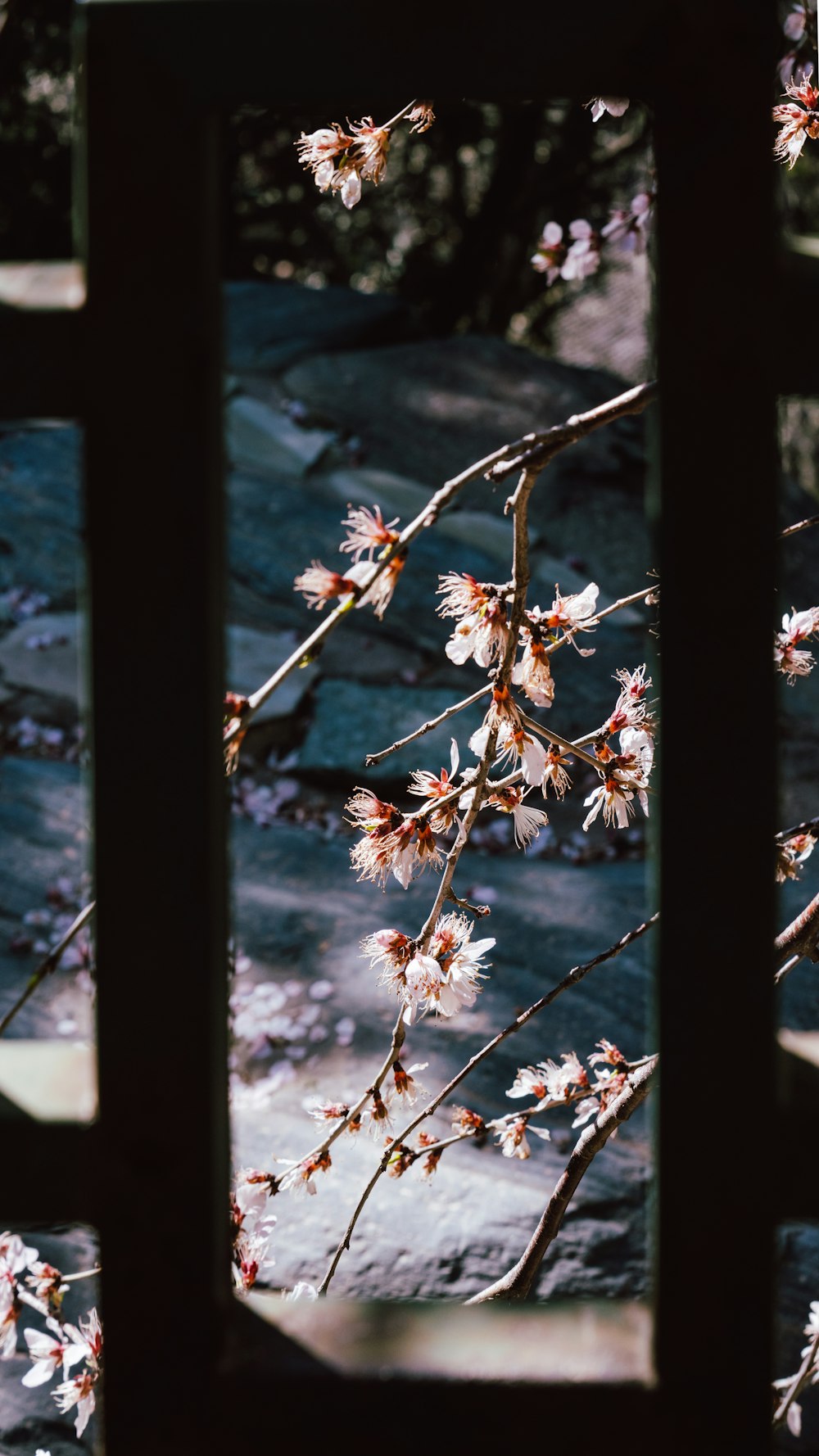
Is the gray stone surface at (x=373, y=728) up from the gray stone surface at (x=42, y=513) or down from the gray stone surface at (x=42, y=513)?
down

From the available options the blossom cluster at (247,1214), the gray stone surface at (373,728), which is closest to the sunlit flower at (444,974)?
the blossom cluster at (247,1214)

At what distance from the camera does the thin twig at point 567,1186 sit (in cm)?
99

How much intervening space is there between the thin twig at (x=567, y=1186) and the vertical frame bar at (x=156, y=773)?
0.47 meters

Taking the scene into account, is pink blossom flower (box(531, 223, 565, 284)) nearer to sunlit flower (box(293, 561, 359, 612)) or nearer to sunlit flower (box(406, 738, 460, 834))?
sunlit flower (box(406, 738, 460, 834))

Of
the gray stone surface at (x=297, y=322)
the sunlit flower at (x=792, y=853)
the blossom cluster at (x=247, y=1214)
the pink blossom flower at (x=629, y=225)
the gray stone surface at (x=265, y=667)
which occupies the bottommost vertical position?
the blossom cluster at (x=247, y=1214)

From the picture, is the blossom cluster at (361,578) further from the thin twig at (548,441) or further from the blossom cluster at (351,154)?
the blossom cluster at (351,154)

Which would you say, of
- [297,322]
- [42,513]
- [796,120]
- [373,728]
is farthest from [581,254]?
[297,322]

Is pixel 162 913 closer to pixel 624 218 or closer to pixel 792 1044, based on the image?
pixel 792 1044

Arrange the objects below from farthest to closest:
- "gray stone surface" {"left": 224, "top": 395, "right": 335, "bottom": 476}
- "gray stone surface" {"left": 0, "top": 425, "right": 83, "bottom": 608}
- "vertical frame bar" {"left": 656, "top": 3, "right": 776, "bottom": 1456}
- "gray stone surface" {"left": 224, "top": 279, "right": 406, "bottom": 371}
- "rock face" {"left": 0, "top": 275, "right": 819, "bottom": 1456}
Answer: "gray stone surface" {"left": 224, "top": 279, "right": 406, "bottom": 371}
"gray stone surface" {"left": 224, "top": 395, "right": 335, "bottom": 476}
"gray stone surface" {"left": 0, "top": 425, "right": 83, "bottom": 608}
"rock face" {"left": 0, "top": 275, "right": 819, "bottom": 1456}
"vertical frame bar" {"left": 656, "top": 3, "right": 776, "bottom": 1456}

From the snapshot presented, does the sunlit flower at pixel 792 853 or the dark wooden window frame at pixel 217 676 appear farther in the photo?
the sunlit flower at pixel 792 853

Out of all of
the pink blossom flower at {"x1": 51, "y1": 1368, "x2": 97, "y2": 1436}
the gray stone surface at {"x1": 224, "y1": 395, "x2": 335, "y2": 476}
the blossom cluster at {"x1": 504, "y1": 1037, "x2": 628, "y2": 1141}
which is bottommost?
the pink blossom flower at {"x1": 51, "y1": 1368, "x2": 97, "y2": 1436}

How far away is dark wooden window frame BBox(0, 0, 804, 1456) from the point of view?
560mm

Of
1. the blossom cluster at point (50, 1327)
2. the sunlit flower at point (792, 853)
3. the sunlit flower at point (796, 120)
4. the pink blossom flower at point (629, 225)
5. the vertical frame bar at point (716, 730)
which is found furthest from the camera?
the pink blossom flower at point (629, 225)

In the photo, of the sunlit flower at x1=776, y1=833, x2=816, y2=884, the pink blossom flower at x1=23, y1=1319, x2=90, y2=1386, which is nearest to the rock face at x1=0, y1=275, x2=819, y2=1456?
the pink blossom flower at x1=23, y1=1319, x2=90, y2=1386
